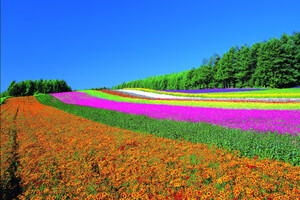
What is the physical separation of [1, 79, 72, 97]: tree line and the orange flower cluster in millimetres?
83817

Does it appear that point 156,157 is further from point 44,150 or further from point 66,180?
point 44,150

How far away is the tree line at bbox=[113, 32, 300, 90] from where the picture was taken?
1884 inches

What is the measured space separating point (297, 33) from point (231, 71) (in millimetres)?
21102

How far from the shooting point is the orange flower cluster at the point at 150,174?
→ 13.7ft

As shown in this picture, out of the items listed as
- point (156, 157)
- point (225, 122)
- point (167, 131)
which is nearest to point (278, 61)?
point (225, 122)

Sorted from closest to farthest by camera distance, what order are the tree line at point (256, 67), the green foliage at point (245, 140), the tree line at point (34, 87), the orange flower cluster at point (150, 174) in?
the orange flower cluster at point (150, 174) < the green foliage at point (245, 140) < the tree line at point (256, 67) < the tree line at point (34, 87)

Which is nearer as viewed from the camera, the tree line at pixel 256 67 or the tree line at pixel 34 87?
the tree line at pixel 256 67

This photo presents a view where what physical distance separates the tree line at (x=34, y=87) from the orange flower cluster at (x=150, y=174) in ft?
275

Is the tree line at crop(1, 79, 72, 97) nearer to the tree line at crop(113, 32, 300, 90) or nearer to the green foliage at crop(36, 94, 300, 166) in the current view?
Result: the tree line at crop(113, 32, 300, 90)

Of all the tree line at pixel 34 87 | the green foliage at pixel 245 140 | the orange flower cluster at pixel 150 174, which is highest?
the tree line at pixel 34 87

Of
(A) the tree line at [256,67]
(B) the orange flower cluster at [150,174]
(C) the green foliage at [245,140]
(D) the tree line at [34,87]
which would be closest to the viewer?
(B) the orange flower cluster at [150,174]

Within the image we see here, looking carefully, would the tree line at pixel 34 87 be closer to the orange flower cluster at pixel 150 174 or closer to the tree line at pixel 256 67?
the tree line at pixel 256 67

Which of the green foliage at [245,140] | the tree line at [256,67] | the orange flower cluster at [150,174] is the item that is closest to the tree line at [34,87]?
the tree line at [256,67]

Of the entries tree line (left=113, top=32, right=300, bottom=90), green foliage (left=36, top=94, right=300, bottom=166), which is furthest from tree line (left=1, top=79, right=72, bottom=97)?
green foliage (left=36, top=94, right=300, bottom=166)
